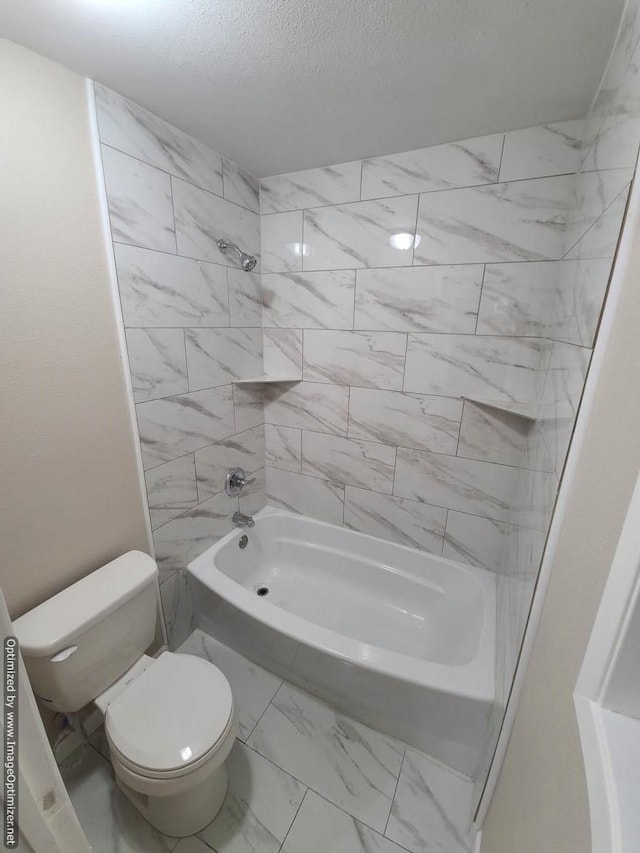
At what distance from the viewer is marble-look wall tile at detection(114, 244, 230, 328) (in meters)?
1.26

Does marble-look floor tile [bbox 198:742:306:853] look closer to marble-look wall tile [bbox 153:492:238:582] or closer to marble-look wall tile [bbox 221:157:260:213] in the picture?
marble-look wall tile [bbox 153:492:238:582]

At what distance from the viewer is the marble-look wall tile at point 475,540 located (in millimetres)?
1665

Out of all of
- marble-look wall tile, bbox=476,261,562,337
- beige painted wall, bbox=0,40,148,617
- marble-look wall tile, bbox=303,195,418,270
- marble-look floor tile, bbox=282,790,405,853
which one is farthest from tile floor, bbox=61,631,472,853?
marble-look wall tile, bbox=303,195,418,270

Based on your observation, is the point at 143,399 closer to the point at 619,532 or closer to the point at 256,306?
the point at 256,306

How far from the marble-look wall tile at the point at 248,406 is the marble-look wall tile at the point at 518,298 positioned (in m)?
1.23

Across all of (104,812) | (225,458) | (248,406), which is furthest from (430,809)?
(248,406)

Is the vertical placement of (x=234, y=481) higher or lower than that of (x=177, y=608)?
higher

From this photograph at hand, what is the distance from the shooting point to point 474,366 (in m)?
1.55

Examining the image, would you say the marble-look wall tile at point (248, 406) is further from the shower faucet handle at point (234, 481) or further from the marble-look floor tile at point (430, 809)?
the marble-look floor tile at point (430, 809)

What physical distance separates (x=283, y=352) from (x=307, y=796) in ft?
6.32

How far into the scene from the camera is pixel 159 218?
1.34 metres

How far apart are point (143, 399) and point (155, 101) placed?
106 cm

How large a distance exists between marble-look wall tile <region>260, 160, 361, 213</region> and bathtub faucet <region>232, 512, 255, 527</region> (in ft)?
5.56

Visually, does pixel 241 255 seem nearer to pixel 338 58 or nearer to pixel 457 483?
pixel 338 58
